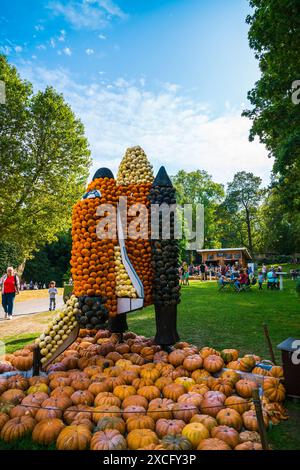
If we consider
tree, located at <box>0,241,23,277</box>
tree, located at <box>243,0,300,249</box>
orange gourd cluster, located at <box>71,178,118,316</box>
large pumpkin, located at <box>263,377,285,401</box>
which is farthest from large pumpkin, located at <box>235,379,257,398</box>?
tree, located at <box>0,241,23,277</box>

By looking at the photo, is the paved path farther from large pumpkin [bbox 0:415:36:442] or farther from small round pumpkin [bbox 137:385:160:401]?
small round pumpkin [bbox 137:385:160:401]

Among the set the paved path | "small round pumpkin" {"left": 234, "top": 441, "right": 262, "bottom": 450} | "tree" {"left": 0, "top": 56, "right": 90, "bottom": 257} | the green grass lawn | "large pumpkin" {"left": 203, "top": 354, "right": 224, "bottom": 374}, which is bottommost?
the paved path

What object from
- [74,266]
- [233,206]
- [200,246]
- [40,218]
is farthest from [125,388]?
[233,206]

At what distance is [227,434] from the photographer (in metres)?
3.46

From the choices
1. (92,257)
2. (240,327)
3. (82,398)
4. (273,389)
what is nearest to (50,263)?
(240,327)

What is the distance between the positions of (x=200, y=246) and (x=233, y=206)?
11.1 metres

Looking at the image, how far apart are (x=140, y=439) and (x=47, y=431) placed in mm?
1094

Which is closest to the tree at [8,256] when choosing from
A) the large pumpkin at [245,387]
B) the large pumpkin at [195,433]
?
the large pumpkin at [245,387]

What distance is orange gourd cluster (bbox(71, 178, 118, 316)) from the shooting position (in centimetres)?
566

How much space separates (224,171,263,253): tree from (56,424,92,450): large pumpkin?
2208 inches

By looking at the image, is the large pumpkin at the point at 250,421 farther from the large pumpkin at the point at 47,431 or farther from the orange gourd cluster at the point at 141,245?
the orange gourd cluster at the point at 141,245

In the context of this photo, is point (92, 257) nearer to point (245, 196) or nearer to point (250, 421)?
point (250, 421)

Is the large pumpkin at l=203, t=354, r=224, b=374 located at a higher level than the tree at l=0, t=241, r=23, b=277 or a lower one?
lower
